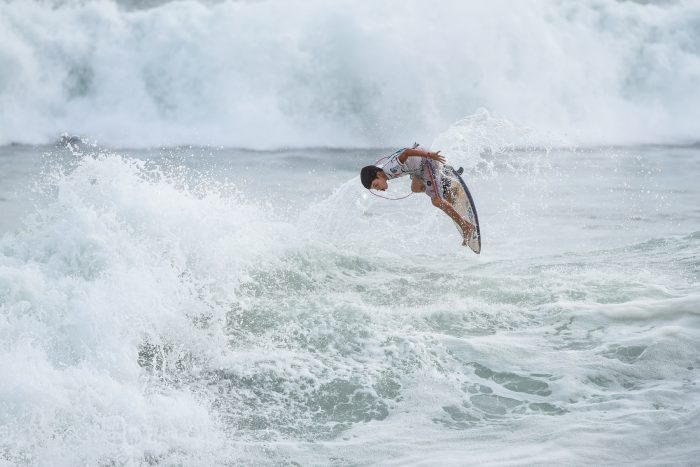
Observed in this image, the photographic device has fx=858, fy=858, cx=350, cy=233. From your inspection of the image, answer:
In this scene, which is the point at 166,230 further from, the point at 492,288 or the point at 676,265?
the point at 676,265

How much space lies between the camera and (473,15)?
87.2 feet

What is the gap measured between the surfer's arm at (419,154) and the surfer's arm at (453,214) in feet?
1.83

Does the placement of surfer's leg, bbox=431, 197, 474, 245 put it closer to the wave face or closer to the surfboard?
the surfboard

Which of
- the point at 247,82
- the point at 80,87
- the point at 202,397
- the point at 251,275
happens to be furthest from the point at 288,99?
the point at 202,397

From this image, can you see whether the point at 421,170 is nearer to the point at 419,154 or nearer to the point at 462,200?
the point at 419,154

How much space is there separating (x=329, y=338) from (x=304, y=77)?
1763cm

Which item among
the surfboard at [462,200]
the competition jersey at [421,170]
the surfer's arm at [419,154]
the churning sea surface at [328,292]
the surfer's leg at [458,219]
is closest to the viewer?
the churning sea surface at [328,292]

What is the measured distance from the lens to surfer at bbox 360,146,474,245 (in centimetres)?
945

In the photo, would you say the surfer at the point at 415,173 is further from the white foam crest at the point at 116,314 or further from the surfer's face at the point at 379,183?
the white foam crest at the point at 116,314

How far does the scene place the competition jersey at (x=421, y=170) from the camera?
9531 millimetres

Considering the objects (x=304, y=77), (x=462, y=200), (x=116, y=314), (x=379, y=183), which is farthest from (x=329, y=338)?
(x=304, y=77)

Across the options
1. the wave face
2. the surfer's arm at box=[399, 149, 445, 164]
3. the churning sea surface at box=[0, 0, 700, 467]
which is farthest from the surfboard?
the wave face

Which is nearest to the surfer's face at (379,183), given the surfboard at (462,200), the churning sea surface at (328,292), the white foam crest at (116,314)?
the surfboard at (462,200)

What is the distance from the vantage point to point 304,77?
25.5m
